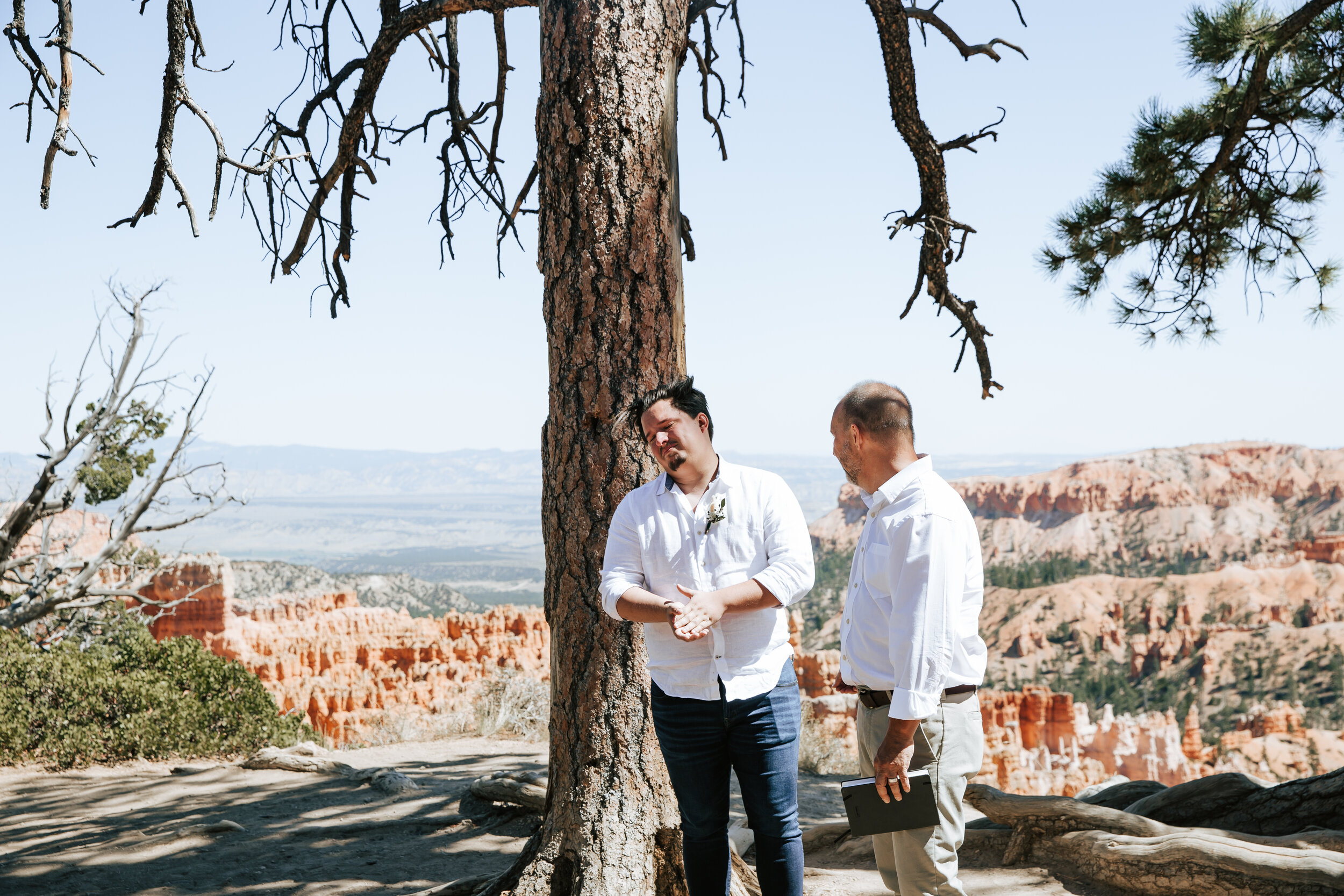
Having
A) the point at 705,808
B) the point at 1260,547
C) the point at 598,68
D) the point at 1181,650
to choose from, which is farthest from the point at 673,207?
the point at 1260,547

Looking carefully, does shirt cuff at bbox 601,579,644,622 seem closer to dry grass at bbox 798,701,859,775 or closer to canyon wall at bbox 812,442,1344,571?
dry grass at bbox 798,701,859,775

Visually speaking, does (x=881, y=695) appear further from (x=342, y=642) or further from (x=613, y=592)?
(x=342, y=642)

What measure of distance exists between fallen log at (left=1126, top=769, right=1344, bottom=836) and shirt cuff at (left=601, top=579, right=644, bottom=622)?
301cm

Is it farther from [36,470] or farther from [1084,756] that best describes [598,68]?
[1084,756]

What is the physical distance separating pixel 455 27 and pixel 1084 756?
113 feet

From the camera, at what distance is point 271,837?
429cm

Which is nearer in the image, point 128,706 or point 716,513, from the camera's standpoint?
point 716,513

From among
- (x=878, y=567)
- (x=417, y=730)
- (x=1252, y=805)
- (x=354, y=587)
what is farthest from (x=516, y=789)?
(x=354, y=587)

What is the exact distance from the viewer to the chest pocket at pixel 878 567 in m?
2.10

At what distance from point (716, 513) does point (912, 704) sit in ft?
2.00

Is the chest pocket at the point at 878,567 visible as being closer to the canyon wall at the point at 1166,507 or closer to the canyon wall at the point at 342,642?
the canyon wall at the point at 342,642

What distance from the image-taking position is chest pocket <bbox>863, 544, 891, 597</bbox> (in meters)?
2.10

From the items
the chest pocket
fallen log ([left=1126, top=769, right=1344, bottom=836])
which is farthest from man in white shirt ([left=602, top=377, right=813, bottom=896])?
fallen log ([left=1126, top=769, right=1344, bottom=836])

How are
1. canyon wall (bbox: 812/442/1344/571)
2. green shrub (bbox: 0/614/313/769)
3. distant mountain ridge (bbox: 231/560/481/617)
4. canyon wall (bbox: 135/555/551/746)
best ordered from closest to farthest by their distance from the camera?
green shrub (bbox: 0/614/313/769) < canyon wall (bbox: 135/555/551/746) < distant mountain ridge (bbox: 231/560/481/617) < canyon wall (bbox: 812/442/1344/571)
